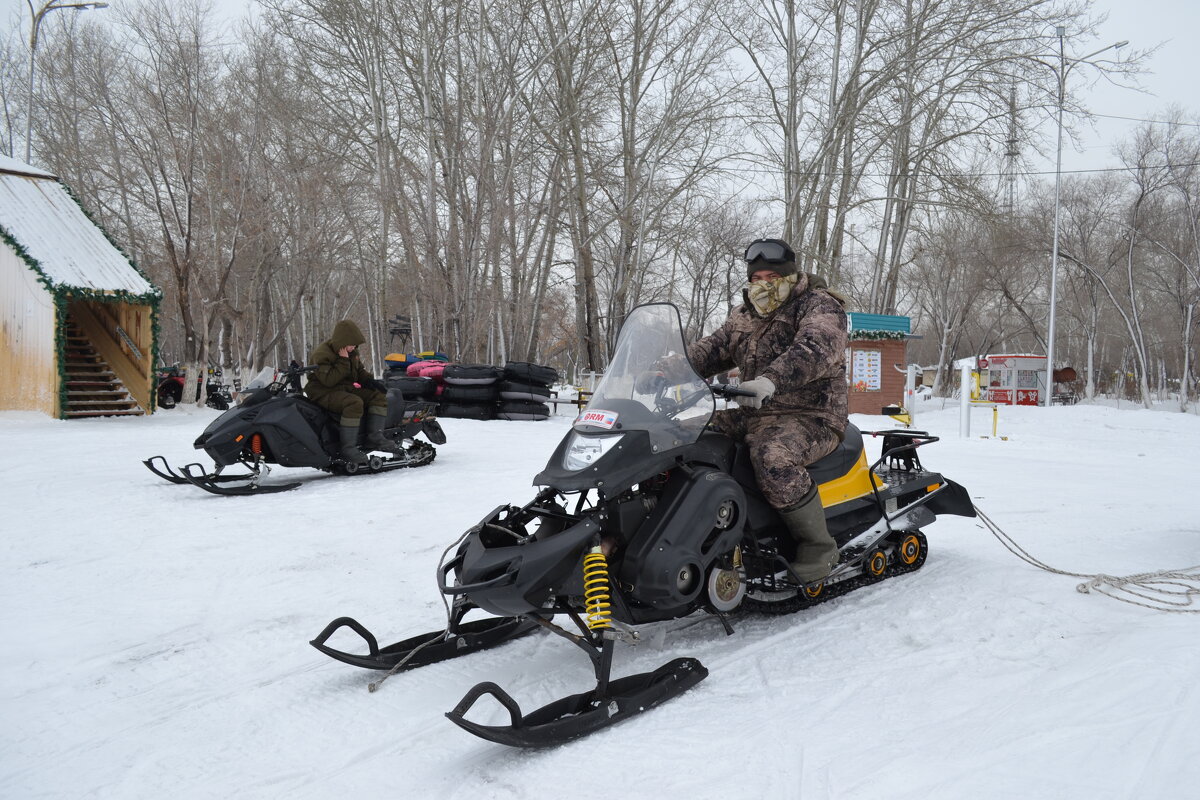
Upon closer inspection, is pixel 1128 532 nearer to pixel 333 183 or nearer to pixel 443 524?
pixel 443 524

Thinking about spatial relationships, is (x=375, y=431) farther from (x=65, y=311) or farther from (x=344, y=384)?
(x=65, y=311)

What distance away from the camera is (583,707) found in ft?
9.05

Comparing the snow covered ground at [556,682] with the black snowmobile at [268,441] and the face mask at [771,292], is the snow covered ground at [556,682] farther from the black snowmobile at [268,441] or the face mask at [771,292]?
the face mask at [771,292]

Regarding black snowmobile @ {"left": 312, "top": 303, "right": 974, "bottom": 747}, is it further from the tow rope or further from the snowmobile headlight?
the tow rope

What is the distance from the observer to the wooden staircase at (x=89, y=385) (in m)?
14.0

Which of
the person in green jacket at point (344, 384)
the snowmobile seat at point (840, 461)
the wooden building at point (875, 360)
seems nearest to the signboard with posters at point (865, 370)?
the wooden building at point (875, 360)

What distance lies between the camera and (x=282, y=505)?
269 inches

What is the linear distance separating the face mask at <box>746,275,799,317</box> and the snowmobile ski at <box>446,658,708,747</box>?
1731 millimetres

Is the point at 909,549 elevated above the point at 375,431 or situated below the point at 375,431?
below

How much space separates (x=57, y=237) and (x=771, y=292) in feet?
50.3

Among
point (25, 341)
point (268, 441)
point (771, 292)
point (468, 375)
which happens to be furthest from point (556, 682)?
point (25, 341)

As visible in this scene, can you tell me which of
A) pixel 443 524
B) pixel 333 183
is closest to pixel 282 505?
pixel 443 524

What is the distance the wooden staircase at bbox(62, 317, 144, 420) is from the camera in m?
14.0

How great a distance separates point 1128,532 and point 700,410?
4.19m
